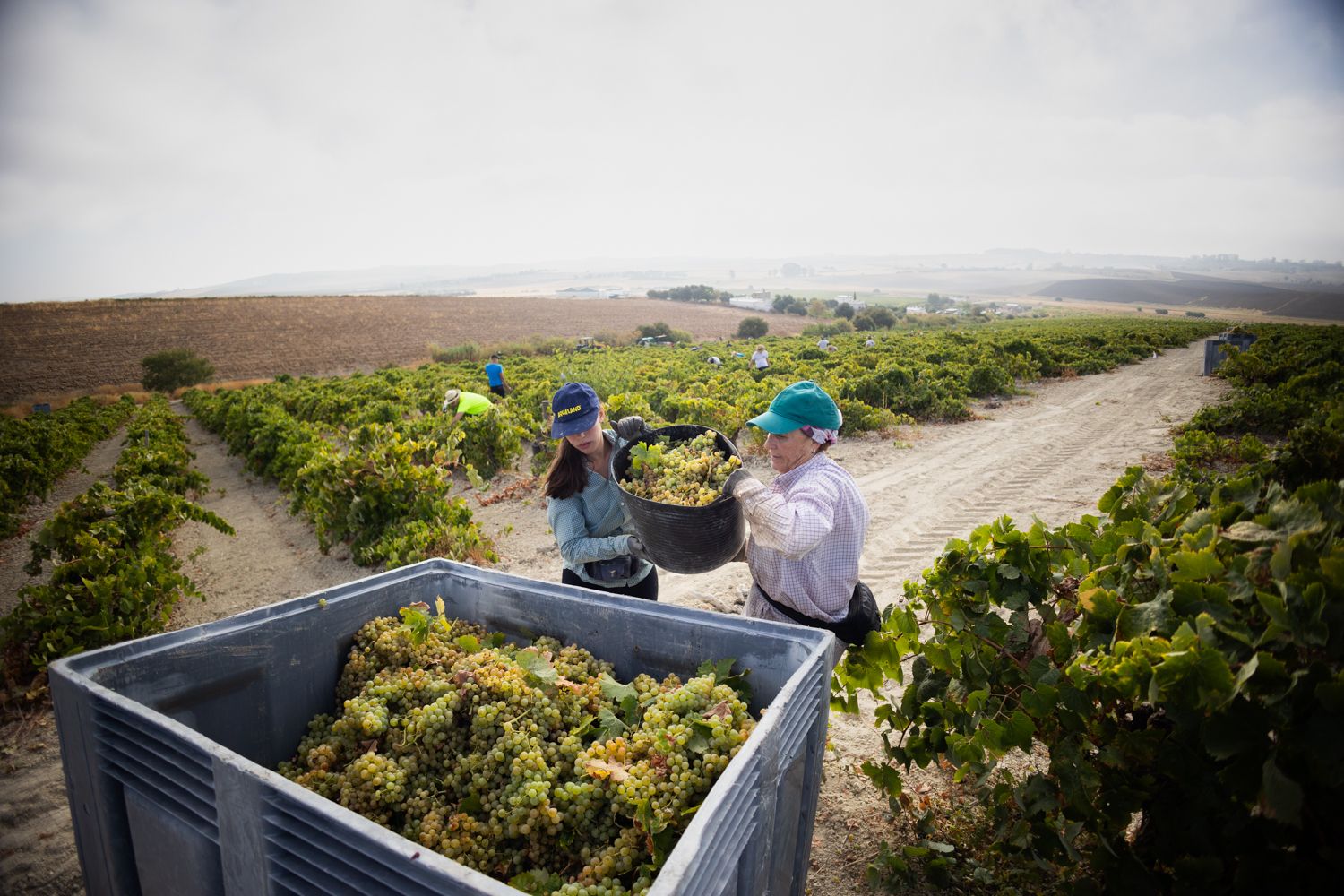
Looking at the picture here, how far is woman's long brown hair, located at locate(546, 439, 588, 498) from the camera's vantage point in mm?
3348

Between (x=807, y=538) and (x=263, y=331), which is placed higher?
(x=263, y=331)

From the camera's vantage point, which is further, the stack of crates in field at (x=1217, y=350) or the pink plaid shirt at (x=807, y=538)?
the stack of crates in field at (x=1217, y=350)

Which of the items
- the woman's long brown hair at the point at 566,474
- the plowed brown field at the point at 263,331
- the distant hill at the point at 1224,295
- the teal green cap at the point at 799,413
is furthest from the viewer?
the distant hill at the point at 1224,295

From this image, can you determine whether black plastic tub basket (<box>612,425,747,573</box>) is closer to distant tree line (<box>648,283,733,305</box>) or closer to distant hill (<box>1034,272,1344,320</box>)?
distant hill (<box>1034,272,1344,320</box>)

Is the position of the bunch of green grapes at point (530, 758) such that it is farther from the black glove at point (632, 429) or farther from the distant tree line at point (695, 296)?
the distant tree line at point (695, 296)

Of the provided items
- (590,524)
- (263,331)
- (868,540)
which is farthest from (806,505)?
(263,331)

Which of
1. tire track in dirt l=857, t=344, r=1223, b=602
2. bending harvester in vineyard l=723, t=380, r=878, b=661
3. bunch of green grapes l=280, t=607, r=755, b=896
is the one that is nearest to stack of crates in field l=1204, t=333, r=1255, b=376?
tire track in dirt l=857, t=344, r=1223, b=602

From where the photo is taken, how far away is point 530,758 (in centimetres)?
186

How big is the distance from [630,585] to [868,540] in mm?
4679

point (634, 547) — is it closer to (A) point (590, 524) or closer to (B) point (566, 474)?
(A) point (590, 524)

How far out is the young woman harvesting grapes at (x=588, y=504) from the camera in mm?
3240

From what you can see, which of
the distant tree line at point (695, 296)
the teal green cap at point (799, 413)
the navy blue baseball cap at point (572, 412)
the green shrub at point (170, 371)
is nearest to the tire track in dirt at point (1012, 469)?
the teal green cap at point (799, 413)

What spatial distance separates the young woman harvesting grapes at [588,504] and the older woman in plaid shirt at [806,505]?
715mm

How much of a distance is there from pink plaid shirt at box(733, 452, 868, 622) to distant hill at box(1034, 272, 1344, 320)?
6380 centimetres
